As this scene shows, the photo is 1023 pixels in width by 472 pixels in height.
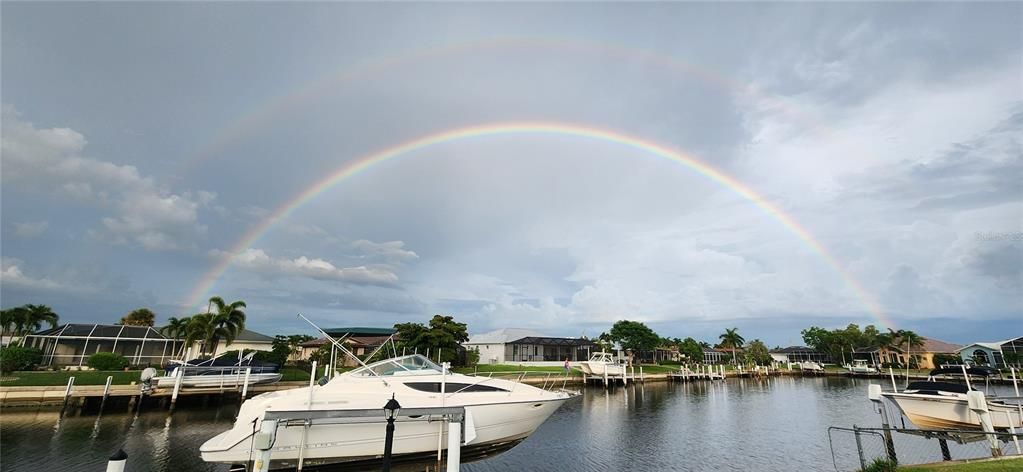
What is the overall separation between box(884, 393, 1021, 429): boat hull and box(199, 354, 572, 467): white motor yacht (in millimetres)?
15645

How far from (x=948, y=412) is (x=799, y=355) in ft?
373

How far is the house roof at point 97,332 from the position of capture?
40.3 meters

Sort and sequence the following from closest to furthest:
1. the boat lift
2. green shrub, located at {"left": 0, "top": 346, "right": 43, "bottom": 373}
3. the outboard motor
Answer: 1. the boat lift
2. the outboard motor
3. green shrub, located at {"left": 0, "top": 346, "right": 43, "bottom": 373}

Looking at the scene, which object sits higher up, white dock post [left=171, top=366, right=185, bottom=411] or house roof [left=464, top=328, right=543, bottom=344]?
house roof [left=464, top=328, right=543, bottom=344]

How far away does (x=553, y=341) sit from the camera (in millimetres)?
66250

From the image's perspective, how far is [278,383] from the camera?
32.6 meters

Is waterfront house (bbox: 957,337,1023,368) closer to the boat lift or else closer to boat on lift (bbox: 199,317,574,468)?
boat on lift (bbox: 199,317,574,468)

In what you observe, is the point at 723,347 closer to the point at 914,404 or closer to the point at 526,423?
the point at 914,404

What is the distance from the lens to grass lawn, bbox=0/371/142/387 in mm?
26558

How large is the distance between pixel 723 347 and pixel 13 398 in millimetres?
128275

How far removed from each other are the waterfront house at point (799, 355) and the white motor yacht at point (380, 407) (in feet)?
372

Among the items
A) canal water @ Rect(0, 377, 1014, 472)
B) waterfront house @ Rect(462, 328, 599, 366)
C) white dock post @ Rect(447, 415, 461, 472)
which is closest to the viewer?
white dock post @ Rect(447, 415, 461, 472)

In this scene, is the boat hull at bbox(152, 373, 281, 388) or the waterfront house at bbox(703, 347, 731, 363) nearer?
the boat hull at bbox(152, 373, 281, 388)

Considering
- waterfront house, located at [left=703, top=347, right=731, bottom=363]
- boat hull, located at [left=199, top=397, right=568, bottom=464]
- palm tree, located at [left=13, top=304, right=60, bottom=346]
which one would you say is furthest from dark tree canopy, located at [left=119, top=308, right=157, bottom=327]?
waterfront house, located at [left=703, top=347, right=731, bottom=363]
